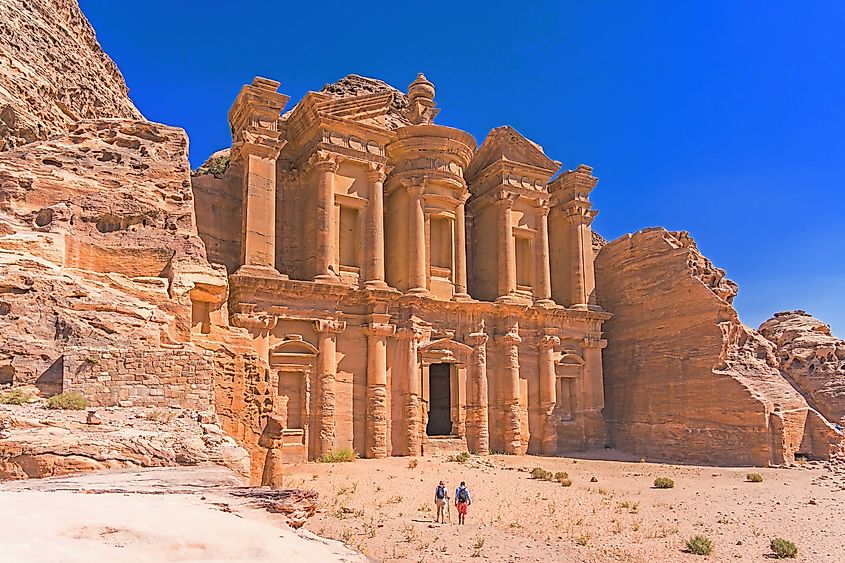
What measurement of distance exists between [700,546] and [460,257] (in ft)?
57.7

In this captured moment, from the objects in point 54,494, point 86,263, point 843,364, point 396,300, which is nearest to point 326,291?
point 396,300

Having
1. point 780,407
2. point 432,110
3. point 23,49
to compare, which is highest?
point 432,110

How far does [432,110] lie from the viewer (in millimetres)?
32406

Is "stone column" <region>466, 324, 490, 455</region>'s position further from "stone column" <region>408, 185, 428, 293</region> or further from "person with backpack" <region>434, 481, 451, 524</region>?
"person with backpack" <region>434, 481, 451, 524</region>

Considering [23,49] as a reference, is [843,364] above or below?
below

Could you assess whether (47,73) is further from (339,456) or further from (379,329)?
(339,456)

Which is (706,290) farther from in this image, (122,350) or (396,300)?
(122,350)

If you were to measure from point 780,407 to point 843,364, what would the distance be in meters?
6.37

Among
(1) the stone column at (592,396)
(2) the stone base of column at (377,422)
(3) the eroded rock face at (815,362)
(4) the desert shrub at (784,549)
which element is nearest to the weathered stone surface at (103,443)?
(4) the desert shrub at (784,549)

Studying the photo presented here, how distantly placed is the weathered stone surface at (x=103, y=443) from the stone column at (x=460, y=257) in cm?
1891

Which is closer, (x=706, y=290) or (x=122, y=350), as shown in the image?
(x=122, y=350)

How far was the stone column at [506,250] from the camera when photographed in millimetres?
28781

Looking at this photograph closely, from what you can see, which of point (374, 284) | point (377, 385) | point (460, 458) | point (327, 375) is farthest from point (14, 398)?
point (460, 458)

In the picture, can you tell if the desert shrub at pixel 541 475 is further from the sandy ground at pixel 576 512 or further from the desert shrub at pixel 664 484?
the desert shrub at pixel 664 484
